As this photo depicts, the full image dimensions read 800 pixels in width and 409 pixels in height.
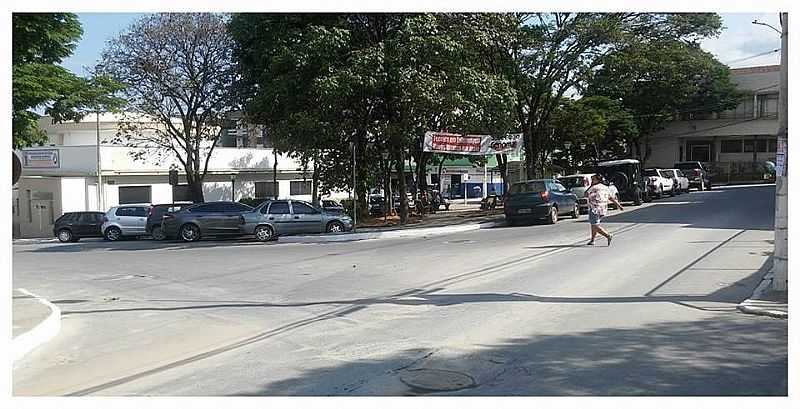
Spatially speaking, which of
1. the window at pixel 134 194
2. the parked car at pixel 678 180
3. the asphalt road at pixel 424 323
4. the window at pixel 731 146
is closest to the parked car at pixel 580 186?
the asphalt road at pixel 424 323

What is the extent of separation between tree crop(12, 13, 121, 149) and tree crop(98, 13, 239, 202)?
1705 centimetres

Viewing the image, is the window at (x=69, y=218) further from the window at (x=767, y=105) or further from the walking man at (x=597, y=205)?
the window at (x=767, y=105)

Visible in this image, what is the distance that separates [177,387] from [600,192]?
12.7 meters

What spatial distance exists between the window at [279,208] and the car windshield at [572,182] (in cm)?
1127

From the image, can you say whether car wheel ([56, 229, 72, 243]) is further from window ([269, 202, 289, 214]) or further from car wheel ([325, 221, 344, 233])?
car wheel ([325, 221, 344, 233])

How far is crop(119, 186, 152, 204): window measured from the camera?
39531 millimetres

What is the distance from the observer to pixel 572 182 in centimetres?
3120

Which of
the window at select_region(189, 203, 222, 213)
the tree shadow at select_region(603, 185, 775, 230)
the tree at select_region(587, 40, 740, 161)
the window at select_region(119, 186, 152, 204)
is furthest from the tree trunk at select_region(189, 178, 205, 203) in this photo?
the tree at select_region(587, 40, 740, 161)

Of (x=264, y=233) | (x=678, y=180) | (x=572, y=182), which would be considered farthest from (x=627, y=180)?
(x=264, y=233)

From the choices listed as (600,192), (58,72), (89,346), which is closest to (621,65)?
(600,192)

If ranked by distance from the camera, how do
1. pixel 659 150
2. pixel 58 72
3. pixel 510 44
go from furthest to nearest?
pixel 659 150, pixel 510 44, pixel 58 72

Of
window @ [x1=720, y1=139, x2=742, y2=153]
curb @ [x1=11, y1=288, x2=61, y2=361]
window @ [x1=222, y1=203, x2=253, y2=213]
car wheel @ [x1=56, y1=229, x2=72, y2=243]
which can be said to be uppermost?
window @ [x1=720, y1=139, x2=742, y2=153]

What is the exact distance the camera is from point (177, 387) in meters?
7.23
